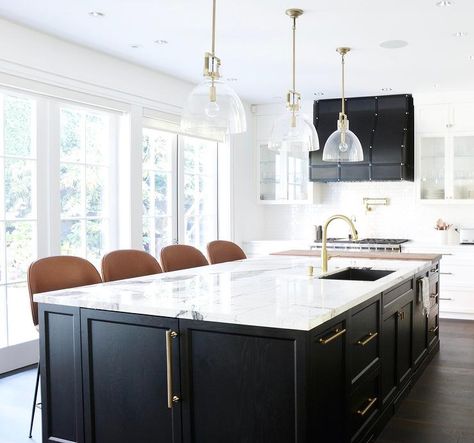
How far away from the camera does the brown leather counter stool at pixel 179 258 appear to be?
4281mm

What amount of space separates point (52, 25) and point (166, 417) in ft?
10.6

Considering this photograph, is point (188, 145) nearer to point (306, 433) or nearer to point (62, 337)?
point (62, 337)

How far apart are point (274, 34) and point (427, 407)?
2950 mm

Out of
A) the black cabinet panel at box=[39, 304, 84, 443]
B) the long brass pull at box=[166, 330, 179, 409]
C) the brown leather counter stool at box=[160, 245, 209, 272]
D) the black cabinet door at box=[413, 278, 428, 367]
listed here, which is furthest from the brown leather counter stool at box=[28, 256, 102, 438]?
the black cabinet door at box=[413, 278, 428, 367]

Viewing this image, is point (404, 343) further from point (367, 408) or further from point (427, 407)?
point (367, 408)

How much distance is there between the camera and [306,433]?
85.2 inches

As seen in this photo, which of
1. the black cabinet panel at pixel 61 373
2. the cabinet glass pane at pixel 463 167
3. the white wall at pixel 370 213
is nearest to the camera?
the black cabinet panel at pixel 61 373

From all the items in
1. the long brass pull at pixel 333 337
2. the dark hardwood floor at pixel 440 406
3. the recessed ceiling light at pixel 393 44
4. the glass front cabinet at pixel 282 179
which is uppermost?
the recessed ceiling light at pixel 393 44

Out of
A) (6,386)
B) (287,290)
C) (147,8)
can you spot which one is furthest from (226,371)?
(147,8)

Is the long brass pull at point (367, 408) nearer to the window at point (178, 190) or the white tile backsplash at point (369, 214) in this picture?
the window at point (178, 190)

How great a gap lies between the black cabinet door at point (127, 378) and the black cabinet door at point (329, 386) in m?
0.56

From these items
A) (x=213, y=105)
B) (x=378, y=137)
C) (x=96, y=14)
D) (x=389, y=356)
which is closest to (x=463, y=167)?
(x=378, y=137)

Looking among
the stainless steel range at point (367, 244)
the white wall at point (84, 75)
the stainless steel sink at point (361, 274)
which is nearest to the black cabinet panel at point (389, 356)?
the stainless steel sink at point (361, 274)

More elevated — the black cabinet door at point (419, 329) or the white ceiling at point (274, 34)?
the white ceiling at point (274, 34)
